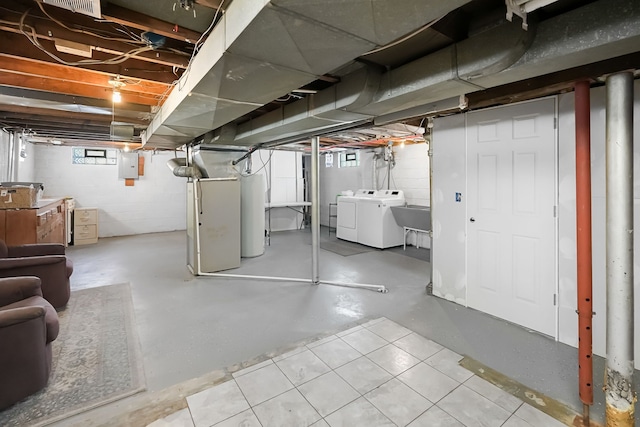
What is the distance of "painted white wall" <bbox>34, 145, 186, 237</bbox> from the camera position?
6551 millimetres

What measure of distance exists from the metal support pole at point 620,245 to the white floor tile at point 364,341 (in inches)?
52.9

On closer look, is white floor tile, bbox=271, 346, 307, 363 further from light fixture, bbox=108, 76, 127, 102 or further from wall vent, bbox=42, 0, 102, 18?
light fixture, bbox=108, 76, 127, 102

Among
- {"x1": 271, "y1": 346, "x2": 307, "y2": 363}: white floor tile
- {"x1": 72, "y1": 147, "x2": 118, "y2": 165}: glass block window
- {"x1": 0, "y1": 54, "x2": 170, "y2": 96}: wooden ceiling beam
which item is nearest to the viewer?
{"x1": 271, "y1": 346, "x2": 307, "y2": 363}: white floor tile

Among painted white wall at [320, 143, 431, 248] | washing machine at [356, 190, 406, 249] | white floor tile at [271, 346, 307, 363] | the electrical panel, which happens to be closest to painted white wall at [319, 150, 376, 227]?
painted white wall at [320, 143, 431, 248]

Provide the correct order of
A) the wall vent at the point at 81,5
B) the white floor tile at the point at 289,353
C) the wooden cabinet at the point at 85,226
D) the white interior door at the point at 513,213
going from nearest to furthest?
the wall vent at the point at 81,5, the white floor tile at the point at 289,353, the white interior door at the point at 513,213, the wooden cabinet at the point at 85,226

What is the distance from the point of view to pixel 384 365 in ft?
7.04

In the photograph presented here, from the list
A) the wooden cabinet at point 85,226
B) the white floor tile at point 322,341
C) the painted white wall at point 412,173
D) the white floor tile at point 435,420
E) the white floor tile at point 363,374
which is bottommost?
the white floor tile at point 435,420

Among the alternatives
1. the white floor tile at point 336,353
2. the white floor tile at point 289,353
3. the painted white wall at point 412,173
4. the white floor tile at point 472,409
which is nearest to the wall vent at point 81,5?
the white floor tile at point 289,353

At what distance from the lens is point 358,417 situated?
5.46 ft

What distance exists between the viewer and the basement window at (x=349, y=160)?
24.4 feet

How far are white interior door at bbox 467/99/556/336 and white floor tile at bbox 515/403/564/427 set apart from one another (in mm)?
1101

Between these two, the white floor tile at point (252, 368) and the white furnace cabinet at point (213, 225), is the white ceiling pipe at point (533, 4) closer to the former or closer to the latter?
the white floor tile at point (252, 368)

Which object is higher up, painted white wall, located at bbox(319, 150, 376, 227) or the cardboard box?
painted white wall, located at bbox(319, 150, 376, 227)

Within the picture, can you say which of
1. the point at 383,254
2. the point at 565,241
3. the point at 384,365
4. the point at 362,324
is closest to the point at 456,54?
the point at 565,241
